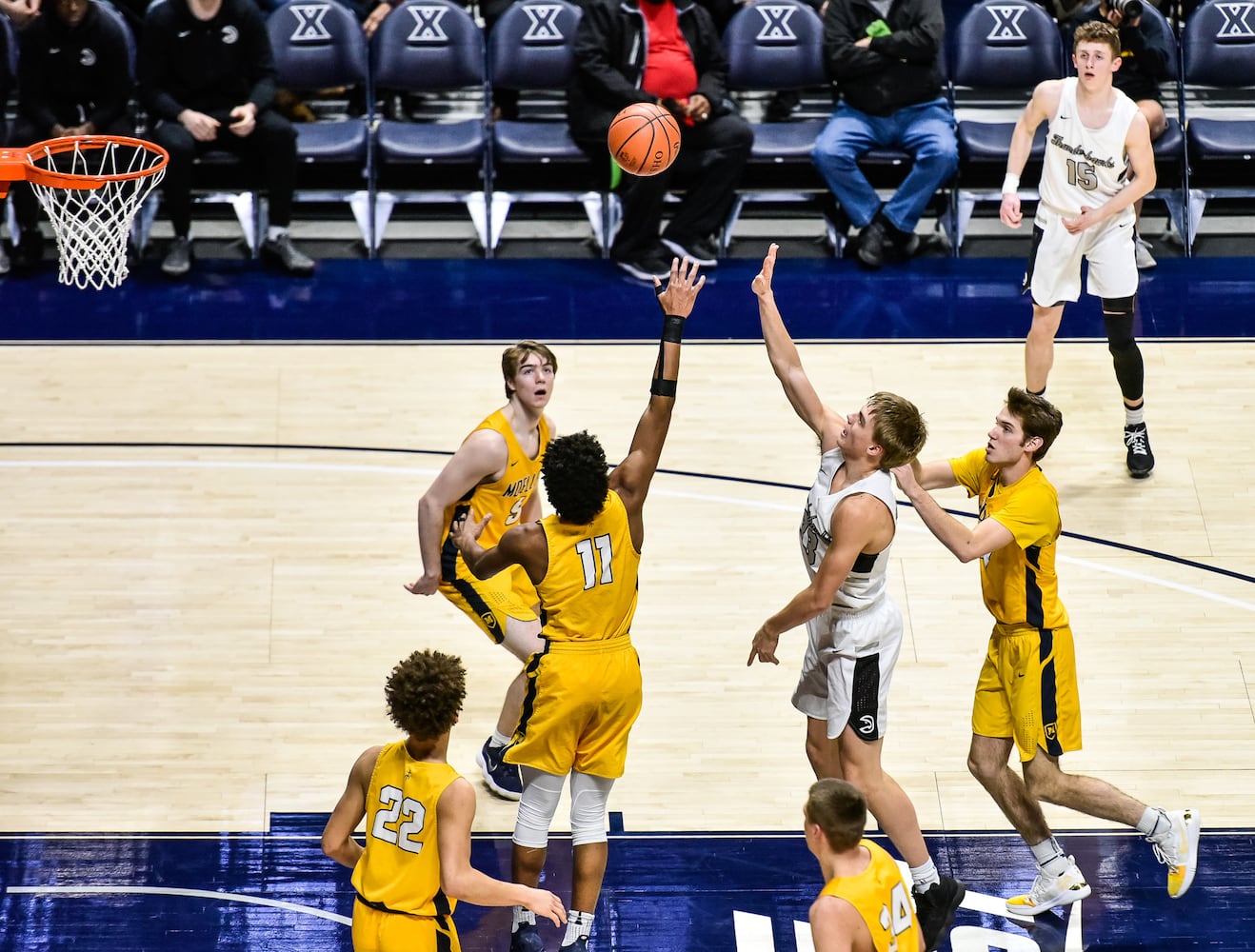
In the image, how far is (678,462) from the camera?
29.0 ft

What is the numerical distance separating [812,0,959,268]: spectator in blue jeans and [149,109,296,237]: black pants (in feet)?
11.0

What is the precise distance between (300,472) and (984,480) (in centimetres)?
395

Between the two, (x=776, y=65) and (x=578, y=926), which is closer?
(x=578, y=926)

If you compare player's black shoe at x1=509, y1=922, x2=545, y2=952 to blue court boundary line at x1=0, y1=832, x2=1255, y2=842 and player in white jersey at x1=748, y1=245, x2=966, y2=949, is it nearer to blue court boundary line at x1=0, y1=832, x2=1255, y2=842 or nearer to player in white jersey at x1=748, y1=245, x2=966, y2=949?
blue court boundary line at x1=0, y1=832, x2=1255, y2=842

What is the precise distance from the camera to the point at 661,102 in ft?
34.8

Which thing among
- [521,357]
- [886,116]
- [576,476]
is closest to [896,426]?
[576,476]

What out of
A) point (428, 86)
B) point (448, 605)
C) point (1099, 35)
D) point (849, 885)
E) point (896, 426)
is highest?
point (1099, 35)

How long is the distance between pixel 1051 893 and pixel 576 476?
7.50 feet

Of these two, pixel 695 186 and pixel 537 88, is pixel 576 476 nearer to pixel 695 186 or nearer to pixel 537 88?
pixel 695 186

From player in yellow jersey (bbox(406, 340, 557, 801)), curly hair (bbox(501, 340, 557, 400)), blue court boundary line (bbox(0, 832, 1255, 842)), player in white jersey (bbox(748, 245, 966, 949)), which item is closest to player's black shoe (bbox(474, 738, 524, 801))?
player in yellow jersey (bbox(406, 340, 557, 801))

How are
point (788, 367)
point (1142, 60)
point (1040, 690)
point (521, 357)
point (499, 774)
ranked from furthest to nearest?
point (1142, 60)
point (499, 774)
point (521, 357)
point (788, 367)
point (1040, 690)

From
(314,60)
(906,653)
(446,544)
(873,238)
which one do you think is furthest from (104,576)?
(873,238)

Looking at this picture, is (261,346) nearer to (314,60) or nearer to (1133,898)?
(314,60)

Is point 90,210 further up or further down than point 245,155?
further up
